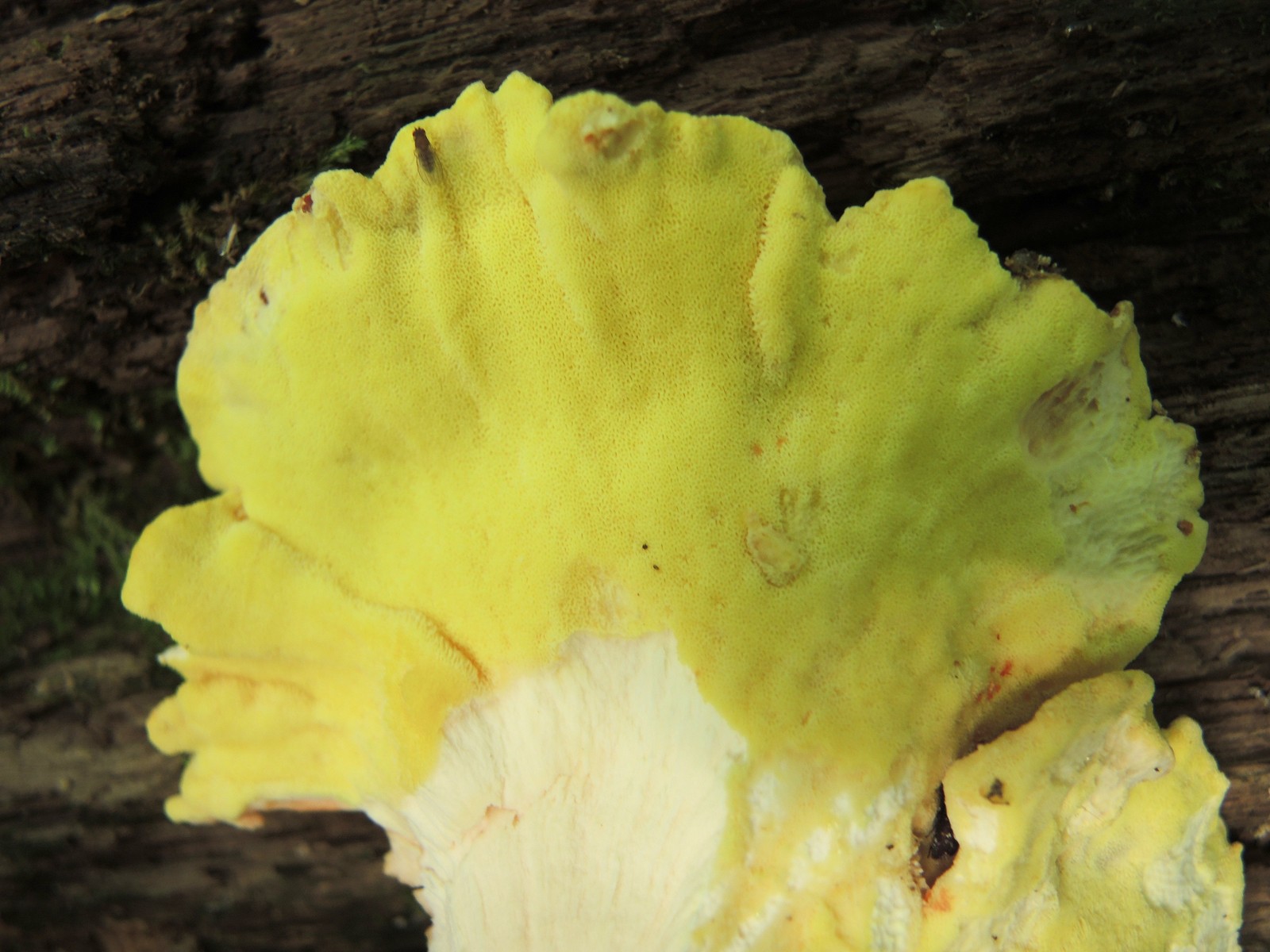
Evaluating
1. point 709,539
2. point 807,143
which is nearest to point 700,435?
point 709,539

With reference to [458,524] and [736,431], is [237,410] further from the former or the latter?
[736,431]

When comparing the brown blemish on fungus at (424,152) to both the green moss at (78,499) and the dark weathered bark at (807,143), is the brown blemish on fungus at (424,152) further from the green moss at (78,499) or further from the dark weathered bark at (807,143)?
the green moss at (78,499)

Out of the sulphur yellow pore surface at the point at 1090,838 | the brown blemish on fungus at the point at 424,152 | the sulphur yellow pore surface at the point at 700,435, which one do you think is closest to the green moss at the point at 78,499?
the sulphur yellow pore surface at the point at 700,435

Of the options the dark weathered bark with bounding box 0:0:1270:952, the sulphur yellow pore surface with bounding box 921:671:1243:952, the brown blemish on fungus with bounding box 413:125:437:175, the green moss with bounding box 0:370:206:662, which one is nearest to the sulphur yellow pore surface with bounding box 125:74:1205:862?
the brown blemish on fungus with bounding box 413:125:437:175

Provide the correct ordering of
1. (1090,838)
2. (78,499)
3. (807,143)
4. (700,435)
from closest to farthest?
(700,435), (1090,838), (807,143), (78,499)

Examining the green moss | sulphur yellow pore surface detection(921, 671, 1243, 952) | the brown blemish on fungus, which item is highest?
the brown blemish on fungus

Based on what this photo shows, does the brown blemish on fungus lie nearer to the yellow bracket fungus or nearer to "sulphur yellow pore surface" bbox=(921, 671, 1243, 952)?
the yellow bracket fungus

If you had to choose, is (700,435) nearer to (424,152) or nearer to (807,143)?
(424,152)
